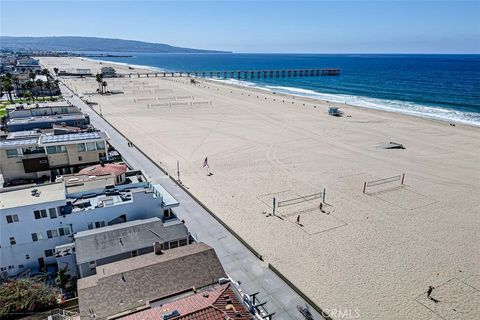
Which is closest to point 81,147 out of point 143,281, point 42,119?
point 42,119

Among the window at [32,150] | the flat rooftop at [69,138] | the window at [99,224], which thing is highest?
the flat rooftop at [69,138]

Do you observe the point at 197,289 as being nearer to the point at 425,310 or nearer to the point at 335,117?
the point at 425,310

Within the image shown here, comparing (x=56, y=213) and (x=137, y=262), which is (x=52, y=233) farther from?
(x=137, y=262)

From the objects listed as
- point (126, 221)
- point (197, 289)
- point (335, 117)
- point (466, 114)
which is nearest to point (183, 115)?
point (335, 117)

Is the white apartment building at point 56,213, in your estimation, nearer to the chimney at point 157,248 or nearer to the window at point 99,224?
the window at point 99,224

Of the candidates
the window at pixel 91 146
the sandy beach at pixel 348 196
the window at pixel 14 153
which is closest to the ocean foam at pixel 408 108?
the sandy beach at pixel 348 196

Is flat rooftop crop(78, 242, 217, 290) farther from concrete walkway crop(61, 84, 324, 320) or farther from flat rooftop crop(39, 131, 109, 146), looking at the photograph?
flat rooftop crop(39, 131, 109, 146)

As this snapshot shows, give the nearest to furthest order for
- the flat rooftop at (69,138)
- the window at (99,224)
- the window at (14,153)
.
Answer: the window at (99,224)
the window at (14,153)
the flat rooftop at (69,138)
